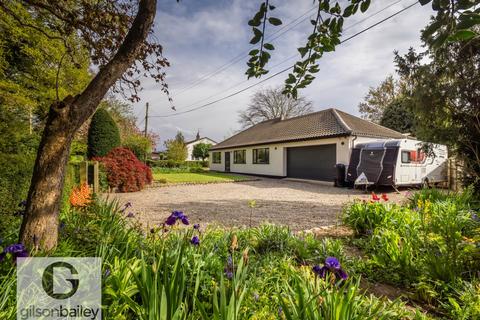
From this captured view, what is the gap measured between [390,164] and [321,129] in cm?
579

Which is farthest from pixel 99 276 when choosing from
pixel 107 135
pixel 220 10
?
pixel 107 135

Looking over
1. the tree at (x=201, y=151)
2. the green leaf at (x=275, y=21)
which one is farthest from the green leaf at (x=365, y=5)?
the tree at (x=201, y=151)

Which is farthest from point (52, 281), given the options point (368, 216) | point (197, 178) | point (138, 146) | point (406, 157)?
point (138, 146)

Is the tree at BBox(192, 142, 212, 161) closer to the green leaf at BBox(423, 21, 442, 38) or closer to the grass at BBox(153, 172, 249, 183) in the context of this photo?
the grass at BBox(153, 172, 249, 183)

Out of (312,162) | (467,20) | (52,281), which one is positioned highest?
(467,20)

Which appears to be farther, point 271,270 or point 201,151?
point 201,151

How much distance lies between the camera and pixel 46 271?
2.01 metres

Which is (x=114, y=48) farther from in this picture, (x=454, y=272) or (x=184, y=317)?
(x=454, y=272)

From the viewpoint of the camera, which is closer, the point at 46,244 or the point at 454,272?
the point at 46,244

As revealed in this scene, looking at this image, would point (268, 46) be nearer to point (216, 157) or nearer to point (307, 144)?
point (307, 144)

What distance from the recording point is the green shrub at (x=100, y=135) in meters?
14.7

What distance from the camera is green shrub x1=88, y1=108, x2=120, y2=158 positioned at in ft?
48.1

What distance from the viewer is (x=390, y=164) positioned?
39.6ft

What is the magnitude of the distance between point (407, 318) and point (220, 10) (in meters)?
3.88
